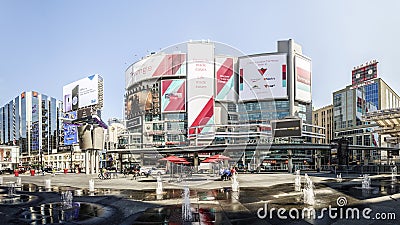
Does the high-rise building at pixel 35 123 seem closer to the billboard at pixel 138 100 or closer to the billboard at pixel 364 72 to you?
the billboard at pixel 138 100

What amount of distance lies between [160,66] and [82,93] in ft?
118

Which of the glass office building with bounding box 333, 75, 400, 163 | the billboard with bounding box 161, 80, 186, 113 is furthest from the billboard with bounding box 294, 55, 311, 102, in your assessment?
the billboard with bounding box 161, 80, 186, 113

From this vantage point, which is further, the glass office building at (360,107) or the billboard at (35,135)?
the billboard at (35,135)

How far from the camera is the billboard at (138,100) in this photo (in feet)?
256

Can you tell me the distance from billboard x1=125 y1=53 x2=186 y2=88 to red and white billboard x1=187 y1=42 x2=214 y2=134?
7.07m

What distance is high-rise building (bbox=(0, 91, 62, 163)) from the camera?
523 ft

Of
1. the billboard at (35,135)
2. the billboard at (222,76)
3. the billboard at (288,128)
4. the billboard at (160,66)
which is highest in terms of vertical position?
the billboard at (160,66)

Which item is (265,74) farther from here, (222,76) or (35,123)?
(35,123)

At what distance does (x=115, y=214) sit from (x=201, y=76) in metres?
74.5

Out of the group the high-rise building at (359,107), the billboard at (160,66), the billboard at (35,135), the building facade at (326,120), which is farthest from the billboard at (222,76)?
the billboard at (35,135)

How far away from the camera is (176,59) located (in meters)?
108

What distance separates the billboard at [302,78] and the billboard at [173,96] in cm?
3788

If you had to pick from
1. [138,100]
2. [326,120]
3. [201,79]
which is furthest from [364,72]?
[138,100]

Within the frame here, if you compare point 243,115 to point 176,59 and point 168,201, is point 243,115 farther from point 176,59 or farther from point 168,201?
point 168,201
